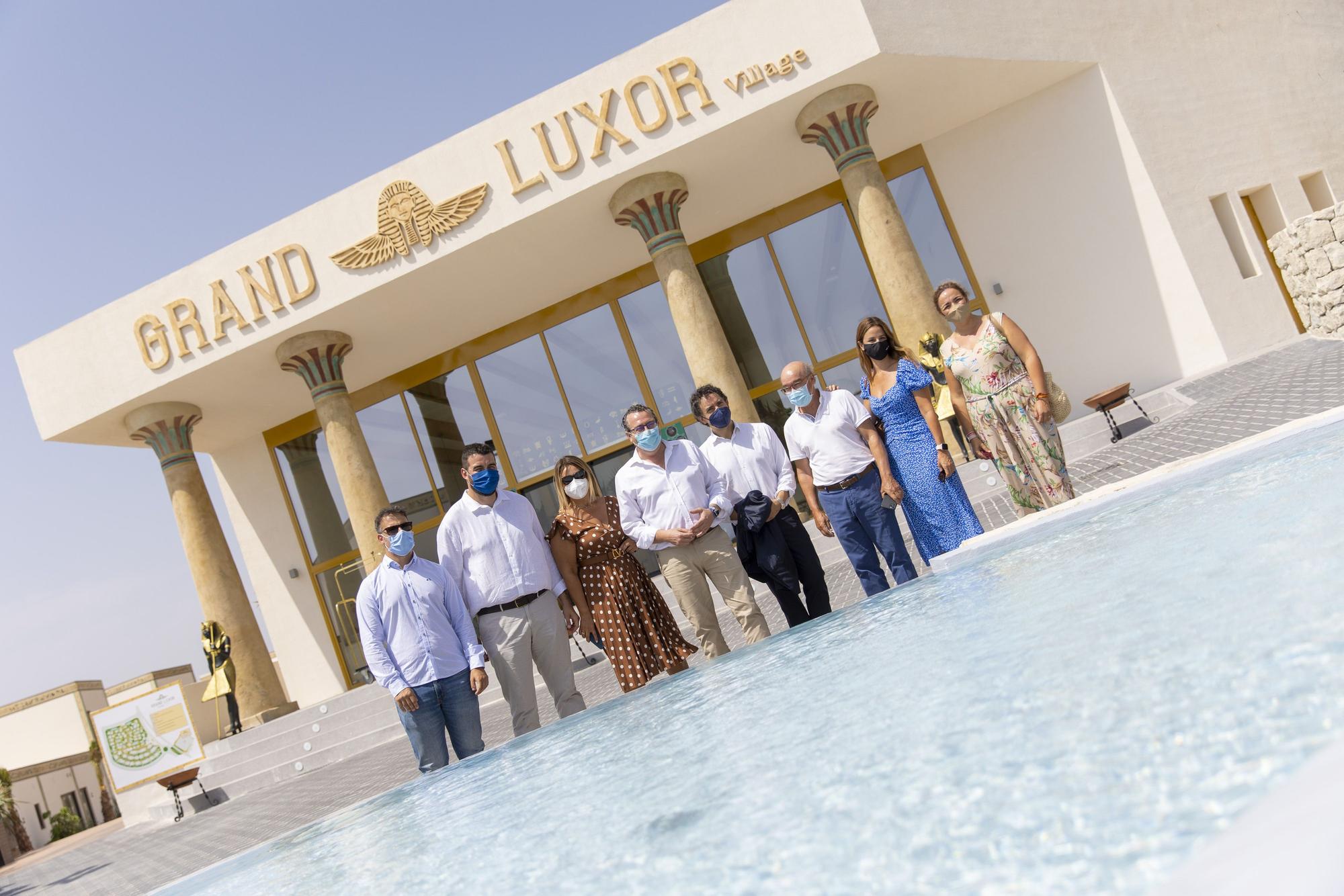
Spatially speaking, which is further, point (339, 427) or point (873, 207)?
point (339, 427)

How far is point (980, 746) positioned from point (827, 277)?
46.0 feet

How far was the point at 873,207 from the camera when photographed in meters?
12.6

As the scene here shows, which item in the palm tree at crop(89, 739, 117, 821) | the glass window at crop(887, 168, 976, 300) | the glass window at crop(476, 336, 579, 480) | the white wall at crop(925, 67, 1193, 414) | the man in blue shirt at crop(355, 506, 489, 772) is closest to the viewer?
the man in blue shirt at crop(355, 506, 489, 772)

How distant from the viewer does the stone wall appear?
1080 centimetres

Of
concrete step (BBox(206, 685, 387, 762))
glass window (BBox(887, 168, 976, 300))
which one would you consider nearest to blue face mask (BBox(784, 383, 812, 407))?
concrete step (BBox(206, 685, 387, 762))

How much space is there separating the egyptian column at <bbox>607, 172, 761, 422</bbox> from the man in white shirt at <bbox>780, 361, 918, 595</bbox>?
720cm

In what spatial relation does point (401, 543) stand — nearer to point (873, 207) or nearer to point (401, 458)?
point (873, 207)

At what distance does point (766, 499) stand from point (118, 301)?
11.6 metres

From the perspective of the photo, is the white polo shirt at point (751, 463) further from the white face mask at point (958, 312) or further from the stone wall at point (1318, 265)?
the stone wall at point (1318, 265)

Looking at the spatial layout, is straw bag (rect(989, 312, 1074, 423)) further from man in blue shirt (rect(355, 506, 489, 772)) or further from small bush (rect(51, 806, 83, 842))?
small bush (rect(51, 806, 83, 842))

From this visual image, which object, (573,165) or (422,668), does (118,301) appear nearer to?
(573,165)

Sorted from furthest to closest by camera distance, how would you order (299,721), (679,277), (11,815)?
(11,815) → (679,277) → (299,721)

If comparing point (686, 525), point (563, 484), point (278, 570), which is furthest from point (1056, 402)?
point (278, 570)

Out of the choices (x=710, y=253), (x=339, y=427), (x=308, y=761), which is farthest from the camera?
(x=710, y=253)
